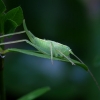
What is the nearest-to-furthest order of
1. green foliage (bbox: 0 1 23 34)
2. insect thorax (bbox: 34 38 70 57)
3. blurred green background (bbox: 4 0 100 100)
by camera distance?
green foliage (bbox: 0 1 23 34)
insect thorax (bbox: 34 38 70 57)
blurred green background (bbox: 4 0 100 100)

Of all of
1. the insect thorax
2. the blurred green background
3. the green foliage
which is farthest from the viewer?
the blurred green background

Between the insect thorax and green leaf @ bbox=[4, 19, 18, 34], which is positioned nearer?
green leaf @ bbox=[4, 19, 18, 34]

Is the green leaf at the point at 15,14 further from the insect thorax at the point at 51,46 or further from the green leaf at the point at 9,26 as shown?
the insect thorax at the point at 51,46

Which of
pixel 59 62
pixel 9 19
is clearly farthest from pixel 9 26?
pixel 59 62

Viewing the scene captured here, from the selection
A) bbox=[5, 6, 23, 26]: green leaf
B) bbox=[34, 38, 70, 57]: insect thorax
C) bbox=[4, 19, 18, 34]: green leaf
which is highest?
bbox=[5, 6, 23, 26]: green leaf

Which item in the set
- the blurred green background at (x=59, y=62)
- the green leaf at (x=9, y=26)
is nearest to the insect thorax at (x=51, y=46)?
the green leaf at (x=9, y=26)

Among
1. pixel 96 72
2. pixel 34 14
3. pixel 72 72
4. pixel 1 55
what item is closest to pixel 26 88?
pixel 72 72

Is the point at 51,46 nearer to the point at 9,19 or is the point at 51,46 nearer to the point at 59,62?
the point at 9,19

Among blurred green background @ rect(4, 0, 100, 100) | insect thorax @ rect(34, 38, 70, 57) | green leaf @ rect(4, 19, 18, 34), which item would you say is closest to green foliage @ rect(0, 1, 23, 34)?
green leaf @ rect(4, 19, 18, 34)

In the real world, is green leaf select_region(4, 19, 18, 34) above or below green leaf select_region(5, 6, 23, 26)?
below

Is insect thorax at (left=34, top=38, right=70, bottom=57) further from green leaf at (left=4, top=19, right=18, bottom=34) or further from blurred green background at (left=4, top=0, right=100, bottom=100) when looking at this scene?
blurred green background at (left=4, top=0, right=100, bottom=100)
